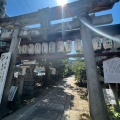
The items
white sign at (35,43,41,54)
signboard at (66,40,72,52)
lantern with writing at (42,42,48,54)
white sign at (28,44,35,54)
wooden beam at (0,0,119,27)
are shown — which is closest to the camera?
wooden beam at (0,0,119,27)

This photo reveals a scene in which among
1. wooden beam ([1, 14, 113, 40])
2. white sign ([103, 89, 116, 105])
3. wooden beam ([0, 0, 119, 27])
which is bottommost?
white sign ([103, 89, 116, 105])

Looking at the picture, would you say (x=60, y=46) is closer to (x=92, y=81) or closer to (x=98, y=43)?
(x=98, y=43)

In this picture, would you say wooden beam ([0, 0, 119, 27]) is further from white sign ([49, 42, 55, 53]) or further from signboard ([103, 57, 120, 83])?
signboard ([103, 57, 120, 83])

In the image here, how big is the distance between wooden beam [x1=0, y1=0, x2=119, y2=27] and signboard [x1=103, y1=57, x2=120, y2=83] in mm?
2176

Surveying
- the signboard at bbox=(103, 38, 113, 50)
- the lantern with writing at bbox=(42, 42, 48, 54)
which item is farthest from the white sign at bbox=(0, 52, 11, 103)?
the signboard at bbox=(103, 38, 113, 50)

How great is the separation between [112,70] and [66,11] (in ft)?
10.5

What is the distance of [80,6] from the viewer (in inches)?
188

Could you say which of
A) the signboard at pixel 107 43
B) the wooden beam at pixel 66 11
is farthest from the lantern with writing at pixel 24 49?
the signboard at pixel 107 43

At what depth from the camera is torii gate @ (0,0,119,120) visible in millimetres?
3975

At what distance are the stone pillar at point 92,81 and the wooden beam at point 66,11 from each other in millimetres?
413

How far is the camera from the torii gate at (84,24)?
3.97 meters

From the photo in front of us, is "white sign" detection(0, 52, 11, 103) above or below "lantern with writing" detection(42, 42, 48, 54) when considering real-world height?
below

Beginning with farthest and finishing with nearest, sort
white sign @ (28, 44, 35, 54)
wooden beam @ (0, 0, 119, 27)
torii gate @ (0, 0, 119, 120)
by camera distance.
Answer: white sign @ (28, 44, 35, 54) < wooden beam @ (0, 0, 119, 27) < torii gate @ (0, 0, 119, 120)

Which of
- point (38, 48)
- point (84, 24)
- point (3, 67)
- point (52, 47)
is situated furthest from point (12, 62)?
point (84, 24)
